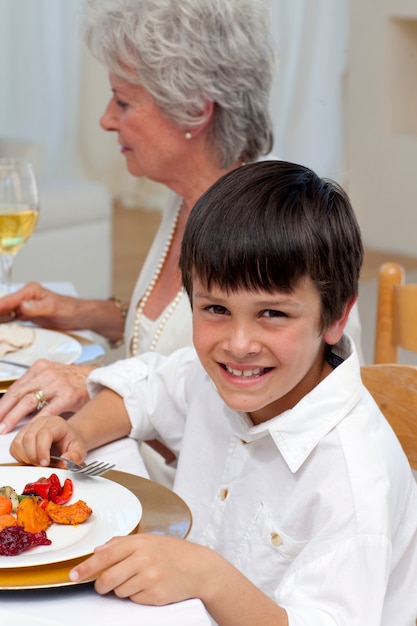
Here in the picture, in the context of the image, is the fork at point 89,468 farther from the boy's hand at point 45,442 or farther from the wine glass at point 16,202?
the wine glass at point 16,202

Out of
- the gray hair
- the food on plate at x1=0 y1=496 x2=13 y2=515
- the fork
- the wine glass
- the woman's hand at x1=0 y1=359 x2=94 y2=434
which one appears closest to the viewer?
the food on plate at x1=0 y1=496 x2=13 y2=515

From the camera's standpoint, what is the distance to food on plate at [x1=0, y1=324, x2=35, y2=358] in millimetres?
1514

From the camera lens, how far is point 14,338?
1.54 meters

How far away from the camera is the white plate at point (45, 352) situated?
1445 mm

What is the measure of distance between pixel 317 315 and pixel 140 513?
278 mm

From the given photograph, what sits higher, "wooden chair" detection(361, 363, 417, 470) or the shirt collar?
the shirt collar

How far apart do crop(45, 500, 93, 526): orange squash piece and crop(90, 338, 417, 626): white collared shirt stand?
19cm

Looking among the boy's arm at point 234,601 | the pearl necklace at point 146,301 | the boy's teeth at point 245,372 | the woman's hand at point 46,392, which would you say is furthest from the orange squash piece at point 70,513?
the pearl necklace at point 146,301

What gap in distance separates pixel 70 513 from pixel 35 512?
3 centimetres

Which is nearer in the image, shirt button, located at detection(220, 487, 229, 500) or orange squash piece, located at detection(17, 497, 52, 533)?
orange squash piece, located at detection(17, 497, 52, 533)

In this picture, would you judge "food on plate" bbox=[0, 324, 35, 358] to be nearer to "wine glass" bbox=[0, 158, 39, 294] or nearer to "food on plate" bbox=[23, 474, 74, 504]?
"wine glass" bbox=[0, 158, 39, 294]

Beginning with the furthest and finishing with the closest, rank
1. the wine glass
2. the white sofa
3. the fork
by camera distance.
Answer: the white sofa < the wine glass < the fork

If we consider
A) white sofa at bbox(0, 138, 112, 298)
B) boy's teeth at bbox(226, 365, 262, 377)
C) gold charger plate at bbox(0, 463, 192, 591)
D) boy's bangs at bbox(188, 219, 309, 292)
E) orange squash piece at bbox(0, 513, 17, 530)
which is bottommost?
white sofa at bbox(0, 138, 112, 298)

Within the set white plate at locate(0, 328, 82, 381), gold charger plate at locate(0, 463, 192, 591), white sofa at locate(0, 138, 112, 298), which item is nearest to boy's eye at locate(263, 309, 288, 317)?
gold charger plate at locate(0, 463, 192, 591)
